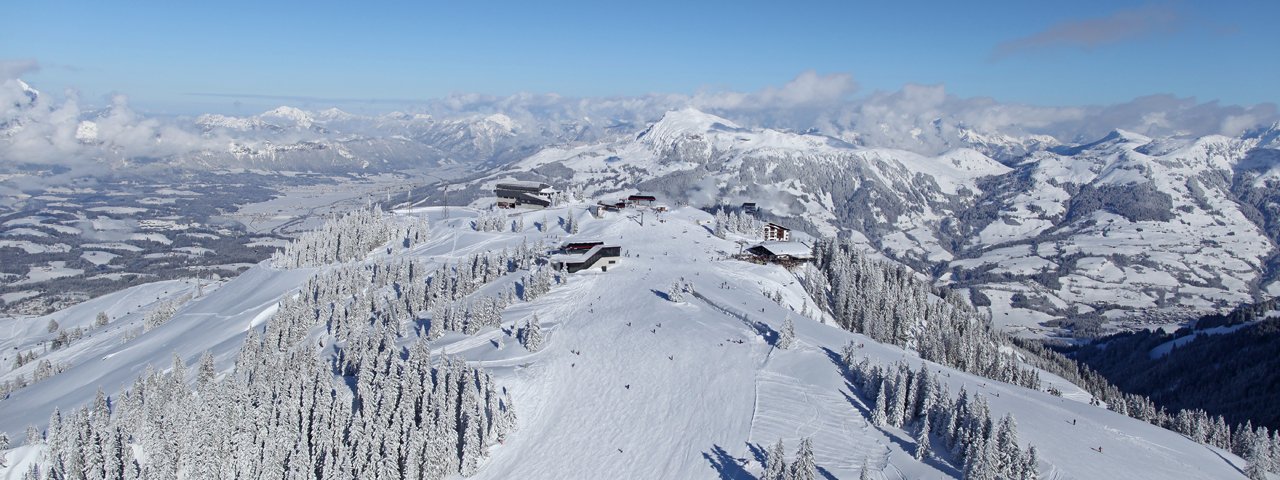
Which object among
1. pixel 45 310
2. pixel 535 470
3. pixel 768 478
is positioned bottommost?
pixel 45 310

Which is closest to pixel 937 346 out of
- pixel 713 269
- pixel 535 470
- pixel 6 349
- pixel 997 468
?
pixel 713 269

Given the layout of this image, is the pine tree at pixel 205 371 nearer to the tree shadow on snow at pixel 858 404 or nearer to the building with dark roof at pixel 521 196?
the tree shadow on snow at pixel 858 404

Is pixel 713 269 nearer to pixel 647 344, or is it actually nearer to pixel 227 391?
pixel 647 344

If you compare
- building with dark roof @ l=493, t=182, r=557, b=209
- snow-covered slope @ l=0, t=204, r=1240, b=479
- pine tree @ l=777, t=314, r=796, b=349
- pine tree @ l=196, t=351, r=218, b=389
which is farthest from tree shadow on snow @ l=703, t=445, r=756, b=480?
building with dark roof @ l=493, t=182, r=557, b=209

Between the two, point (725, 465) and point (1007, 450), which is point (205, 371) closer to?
point (725, 465)

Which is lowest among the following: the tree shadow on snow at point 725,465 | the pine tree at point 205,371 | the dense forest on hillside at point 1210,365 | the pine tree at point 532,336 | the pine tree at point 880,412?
the dense forest on hillside at point 1210,365

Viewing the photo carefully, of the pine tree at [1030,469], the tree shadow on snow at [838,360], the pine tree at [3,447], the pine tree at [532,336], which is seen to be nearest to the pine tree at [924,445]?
the pine tree at [1030,469]
